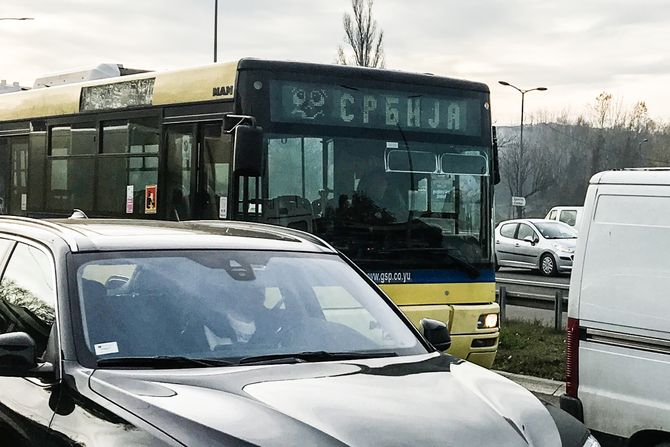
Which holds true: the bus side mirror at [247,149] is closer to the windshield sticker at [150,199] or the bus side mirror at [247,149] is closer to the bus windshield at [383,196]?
the bus windshield at [383,196]

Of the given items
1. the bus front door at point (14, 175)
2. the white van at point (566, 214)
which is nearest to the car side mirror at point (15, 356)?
the bus front door at point (14, 175)

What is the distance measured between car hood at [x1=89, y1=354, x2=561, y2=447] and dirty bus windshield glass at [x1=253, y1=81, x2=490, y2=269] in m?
5.32

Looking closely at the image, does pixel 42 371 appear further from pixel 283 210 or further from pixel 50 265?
pixel 283 210

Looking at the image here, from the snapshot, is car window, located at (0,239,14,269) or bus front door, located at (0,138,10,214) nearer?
car window, located at (0,239,14,269)

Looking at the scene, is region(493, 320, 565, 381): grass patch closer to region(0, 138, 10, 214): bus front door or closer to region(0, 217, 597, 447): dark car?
region(0, 217, 597, 447): dark car

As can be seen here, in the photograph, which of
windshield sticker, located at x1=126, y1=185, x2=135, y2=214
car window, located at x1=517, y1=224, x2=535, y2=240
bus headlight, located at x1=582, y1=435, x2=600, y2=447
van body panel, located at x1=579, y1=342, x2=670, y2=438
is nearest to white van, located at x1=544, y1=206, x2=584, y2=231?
car window, located at x1=517, y1=224, x2=535, y2=240

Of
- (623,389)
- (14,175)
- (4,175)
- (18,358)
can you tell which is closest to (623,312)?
(623,389)

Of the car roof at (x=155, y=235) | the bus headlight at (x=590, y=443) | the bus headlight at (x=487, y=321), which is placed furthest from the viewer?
the bus headlight at (x=487, y=321)

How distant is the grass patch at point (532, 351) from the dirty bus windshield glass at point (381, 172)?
1669 millimetres

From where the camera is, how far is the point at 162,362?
14.0 feet

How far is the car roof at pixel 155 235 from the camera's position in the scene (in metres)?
4.79

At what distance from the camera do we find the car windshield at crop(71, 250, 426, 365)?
14.4ft

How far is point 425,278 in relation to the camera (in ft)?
32.9

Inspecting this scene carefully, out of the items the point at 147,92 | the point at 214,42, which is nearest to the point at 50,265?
the point at 147,92
